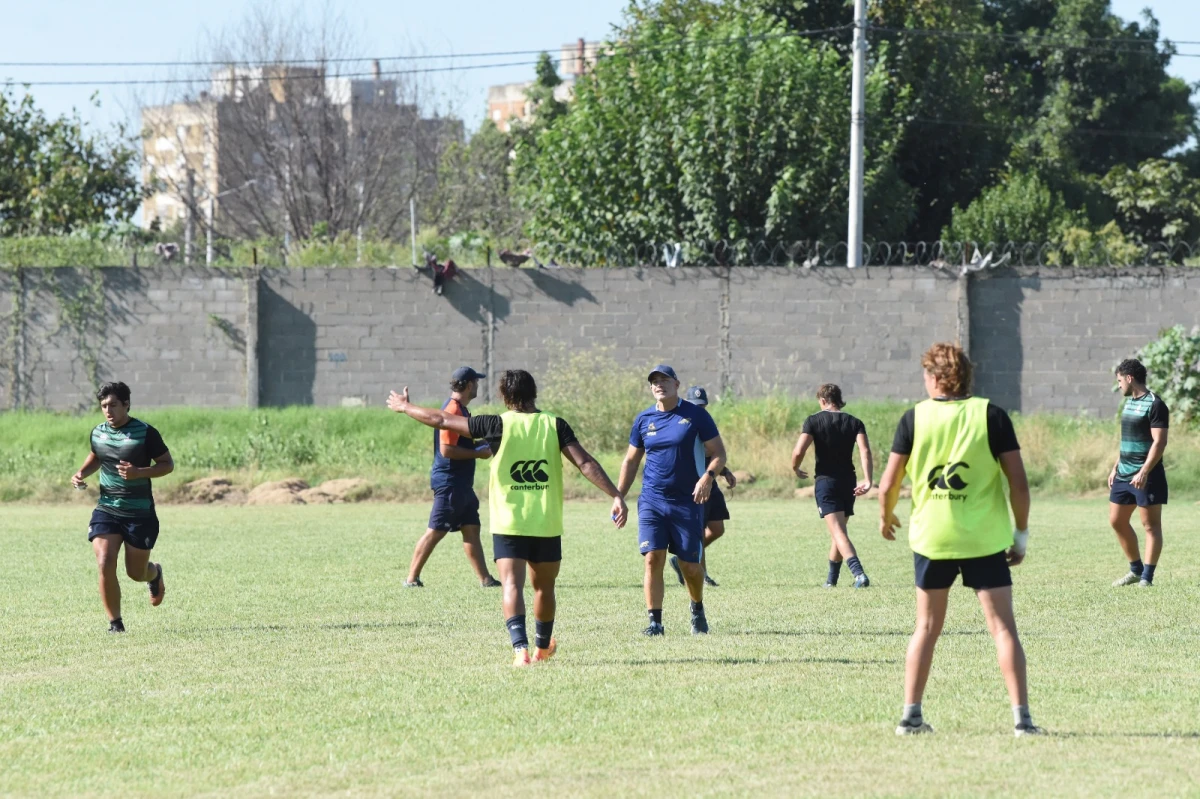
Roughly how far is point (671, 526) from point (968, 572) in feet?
13.3

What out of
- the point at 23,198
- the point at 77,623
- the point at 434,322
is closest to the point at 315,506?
the point at 434,322

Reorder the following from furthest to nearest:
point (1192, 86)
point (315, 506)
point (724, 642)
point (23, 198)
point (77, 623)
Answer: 1. point (1192, 86)
2. point (23, 198)
3. point (315, 506)
4. point (77, 623)
5. point (724, 642)

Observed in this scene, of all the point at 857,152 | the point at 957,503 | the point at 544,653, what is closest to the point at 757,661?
the point at 544,653

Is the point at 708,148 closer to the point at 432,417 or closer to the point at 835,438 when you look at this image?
the point at 835,438

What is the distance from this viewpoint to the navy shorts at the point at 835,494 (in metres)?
14.3

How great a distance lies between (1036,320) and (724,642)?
743 inches

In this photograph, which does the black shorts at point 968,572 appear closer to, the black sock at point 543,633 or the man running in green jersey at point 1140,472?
the black sock at point 543,633

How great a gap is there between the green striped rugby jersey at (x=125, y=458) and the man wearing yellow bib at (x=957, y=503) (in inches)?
241

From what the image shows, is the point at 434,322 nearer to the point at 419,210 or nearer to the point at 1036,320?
the point at 1036,320

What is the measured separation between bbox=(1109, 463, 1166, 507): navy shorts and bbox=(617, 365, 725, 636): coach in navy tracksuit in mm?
4185

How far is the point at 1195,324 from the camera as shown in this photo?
2789cm

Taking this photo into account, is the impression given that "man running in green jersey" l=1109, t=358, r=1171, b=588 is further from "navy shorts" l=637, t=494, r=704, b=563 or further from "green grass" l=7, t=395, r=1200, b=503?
"green grass" l=7, t=395, r=1200, b=503

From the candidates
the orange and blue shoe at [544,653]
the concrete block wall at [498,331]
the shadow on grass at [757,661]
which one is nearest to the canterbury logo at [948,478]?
the shadow on grass at [757,661]

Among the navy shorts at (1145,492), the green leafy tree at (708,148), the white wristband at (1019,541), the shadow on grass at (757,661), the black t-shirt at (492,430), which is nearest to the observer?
the white wristband at (1019,541)
